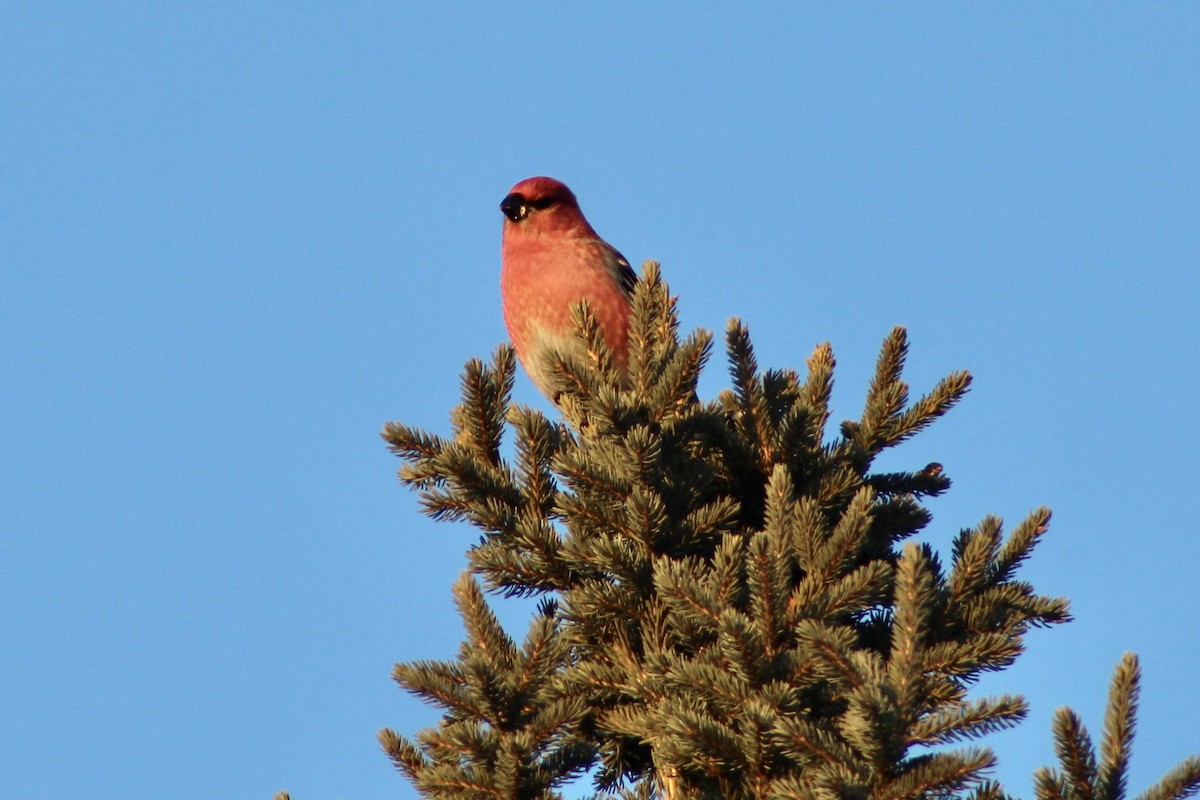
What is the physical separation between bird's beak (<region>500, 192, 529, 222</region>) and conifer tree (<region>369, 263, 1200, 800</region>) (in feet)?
9.29

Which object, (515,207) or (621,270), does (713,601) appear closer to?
(621,270)

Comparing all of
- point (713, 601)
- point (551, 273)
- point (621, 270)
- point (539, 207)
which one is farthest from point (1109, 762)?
point (539, 207)

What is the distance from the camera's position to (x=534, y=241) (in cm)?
607

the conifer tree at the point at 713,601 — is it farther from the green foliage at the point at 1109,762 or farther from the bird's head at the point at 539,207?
the bird's head at the point at 539,207

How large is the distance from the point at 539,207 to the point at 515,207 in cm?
11

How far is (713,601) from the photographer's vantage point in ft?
8.56

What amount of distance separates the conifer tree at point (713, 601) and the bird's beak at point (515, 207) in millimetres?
2833

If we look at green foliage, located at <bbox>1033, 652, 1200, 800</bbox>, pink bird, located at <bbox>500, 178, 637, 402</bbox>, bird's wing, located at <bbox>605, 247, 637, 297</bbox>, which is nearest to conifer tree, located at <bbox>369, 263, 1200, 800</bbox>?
green foliage, located at <bbox>1033, 652, 1200, 800</bbox>

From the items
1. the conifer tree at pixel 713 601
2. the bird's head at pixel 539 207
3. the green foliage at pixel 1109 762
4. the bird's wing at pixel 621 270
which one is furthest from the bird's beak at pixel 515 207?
the green foliage at pixel 1109 762

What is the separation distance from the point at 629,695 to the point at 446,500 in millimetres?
714

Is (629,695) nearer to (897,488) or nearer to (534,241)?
(897,488)

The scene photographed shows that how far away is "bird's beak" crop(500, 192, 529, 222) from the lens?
6.19 metres

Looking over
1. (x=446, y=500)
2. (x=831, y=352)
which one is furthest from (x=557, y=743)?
(x=831, y=352)

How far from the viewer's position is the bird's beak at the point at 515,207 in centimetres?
619
